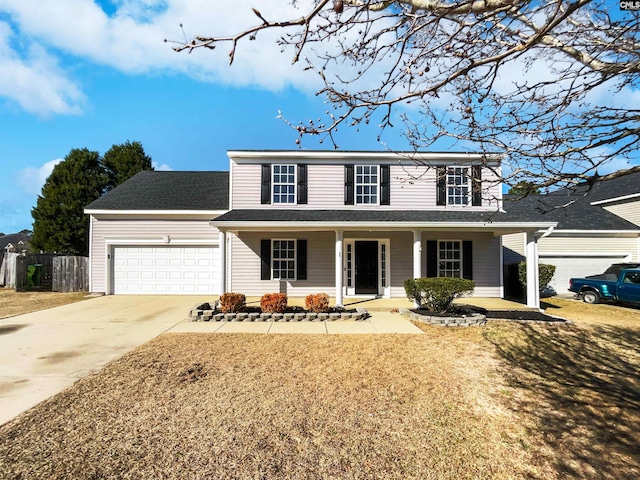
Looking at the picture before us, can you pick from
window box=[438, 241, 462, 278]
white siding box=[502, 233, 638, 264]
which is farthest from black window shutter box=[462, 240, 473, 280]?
white siding box=[502, 233, 638, 264]

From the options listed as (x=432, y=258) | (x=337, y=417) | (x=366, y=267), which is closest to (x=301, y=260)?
(x=366, y=267)

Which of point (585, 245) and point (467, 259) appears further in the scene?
point (585, 245)

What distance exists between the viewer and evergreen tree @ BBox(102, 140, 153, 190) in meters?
25.7

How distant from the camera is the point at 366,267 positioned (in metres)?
12.8

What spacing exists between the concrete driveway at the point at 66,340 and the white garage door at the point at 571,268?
15024 millimetres

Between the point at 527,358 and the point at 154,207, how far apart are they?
13005 millimetres

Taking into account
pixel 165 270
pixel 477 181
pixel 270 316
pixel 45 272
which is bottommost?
pixel 270 316

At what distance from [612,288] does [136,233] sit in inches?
701

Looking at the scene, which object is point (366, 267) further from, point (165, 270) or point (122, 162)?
point (122, 162)

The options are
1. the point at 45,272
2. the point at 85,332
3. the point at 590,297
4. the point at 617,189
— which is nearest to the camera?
the point at 85,332

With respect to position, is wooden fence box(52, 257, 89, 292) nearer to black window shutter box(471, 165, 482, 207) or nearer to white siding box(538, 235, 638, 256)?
black window shutter box(471, 165, 482, 207)

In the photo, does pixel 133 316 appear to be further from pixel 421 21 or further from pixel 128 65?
pixel 421 21

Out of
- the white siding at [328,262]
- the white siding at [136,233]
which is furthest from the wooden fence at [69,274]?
the white siding at [328,262]

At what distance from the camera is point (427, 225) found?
10352mm
